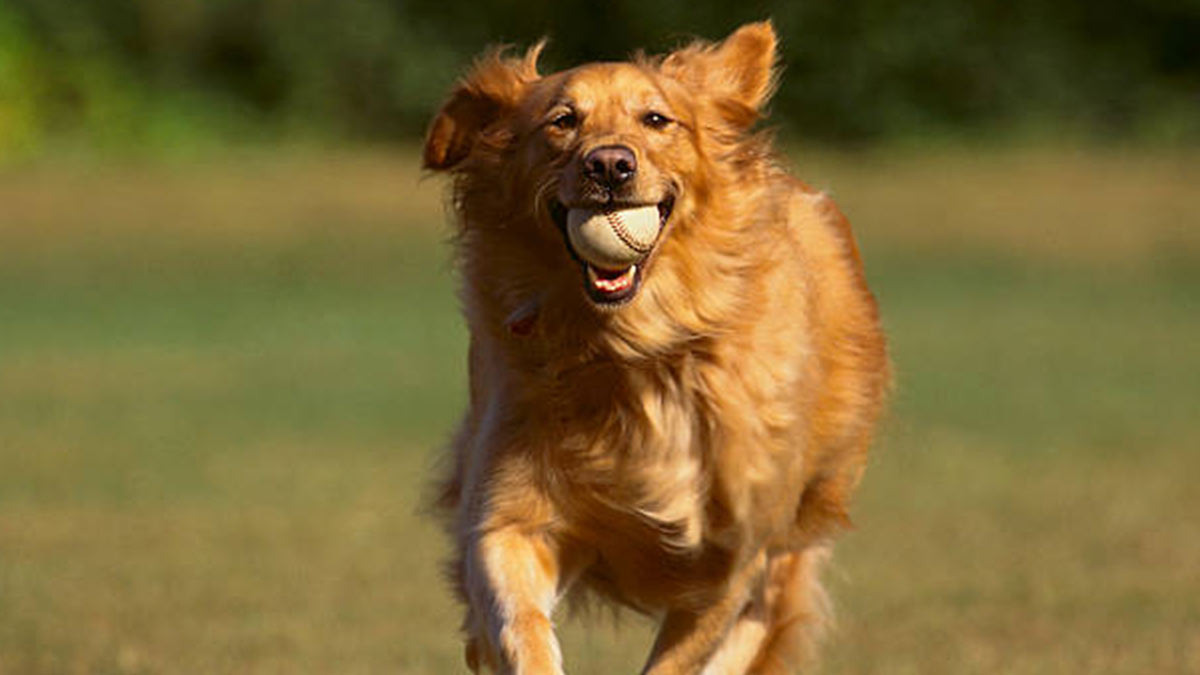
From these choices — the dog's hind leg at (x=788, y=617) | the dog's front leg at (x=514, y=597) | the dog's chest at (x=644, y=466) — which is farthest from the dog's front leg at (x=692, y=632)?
the dog's hind leg at (x=788, y=617)

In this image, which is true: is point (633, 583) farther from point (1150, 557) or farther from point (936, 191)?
point (936, 191)

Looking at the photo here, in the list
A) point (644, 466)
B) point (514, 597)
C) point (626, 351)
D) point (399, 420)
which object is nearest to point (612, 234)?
point (626, 351)

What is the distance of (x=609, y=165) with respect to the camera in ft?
17.3

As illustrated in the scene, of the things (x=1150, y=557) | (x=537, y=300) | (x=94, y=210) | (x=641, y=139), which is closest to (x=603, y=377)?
(x=537, y=300)

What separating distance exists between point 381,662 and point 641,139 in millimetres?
2906

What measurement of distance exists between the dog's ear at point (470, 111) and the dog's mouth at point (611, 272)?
1.63 ft

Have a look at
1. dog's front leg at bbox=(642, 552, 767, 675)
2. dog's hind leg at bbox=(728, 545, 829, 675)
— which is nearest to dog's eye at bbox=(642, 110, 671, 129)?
dog's front leg at bbox=(642, 552, 767, 675)

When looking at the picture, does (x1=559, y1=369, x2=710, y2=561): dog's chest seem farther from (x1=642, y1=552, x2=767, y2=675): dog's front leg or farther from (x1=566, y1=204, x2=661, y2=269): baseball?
(x1=566, y1=204, x2=661, y2=269): baseball

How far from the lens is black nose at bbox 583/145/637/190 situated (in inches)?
208

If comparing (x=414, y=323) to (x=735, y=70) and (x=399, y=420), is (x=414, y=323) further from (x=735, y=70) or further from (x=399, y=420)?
(x=735, y=70)

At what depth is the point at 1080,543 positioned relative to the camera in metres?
10.7

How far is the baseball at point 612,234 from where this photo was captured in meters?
5.31

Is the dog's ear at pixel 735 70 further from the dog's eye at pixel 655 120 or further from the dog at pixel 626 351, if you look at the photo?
the dog's eye at pixel 655 120

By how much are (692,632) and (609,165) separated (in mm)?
1328
